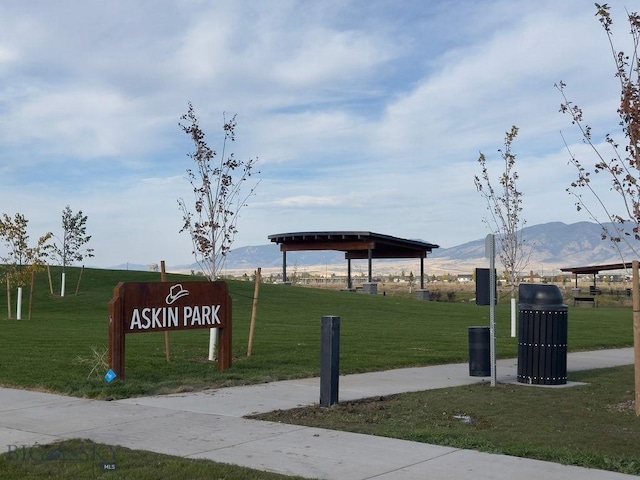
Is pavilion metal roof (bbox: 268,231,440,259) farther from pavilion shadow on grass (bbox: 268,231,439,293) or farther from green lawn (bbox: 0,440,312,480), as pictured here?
green lawn (bbox: 0,440,312,480)

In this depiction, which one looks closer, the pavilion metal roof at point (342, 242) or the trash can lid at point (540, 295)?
the trash can lid at point (540, 295)

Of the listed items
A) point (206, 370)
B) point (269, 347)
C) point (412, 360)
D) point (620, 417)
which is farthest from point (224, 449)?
point (269, 347)

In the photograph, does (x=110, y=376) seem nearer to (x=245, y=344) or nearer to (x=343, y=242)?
(x=245, y=344)

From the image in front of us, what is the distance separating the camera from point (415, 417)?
8.95 metres

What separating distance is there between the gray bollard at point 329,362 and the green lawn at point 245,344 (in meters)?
2.50

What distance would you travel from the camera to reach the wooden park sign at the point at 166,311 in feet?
37.5

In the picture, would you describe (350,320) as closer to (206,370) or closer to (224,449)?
(206,370)

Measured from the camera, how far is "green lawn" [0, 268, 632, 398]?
11859 millimetres

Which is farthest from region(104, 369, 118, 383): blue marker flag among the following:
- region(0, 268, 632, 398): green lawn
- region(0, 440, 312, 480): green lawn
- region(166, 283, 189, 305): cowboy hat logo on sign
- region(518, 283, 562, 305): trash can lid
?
region(518, 283, 562, 305): trash can lid

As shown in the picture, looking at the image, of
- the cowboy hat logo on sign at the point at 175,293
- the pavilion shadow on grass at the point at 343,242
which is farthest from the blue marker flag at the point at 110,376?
the pavilion shadow on grass at the point at 343,242

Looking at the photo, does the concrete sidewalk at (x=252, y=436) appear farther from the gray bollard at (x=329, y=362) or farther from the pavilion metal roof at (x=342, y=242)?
the pavilion metal roof at (x=342, y=242)

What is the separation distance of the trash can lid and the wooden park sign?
15.7ft

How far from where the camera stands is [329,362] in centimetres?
955

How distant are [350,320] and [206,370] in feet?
49.0
